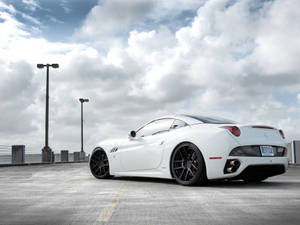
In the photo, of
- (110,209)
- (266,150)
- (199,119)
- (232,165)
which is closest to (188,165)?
(232,165)

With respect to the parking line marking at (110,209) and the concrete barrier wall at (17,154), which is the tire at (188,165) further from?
the concrete barrier wall at (17,154)

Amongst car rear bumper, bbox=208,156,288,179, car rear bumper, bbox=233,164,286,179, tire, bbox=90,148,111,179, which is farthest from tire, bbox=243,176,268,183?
tire, bbox=90,148,111,179

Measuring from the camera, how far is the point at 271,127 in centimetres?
781

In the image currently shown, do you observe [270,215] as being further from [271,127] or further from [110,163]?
[110,163]

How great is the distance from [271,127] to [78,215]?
179 inches

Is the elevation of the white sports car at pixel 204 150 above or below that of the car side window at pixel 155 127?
below

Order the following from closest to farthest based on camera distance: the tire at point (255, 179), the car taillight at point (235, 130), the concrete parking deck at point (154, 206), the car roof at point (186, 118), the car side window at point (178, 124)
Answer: the concrete parking deck at point (154, 206) → the car taillight at point (235, 130) → the car roof at point (186, 118) → the car side window at point (178, 124) → the tire at point (255, 179)

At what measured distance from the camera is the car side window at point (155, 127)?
8.56 meters

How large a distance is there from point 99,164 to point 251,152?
421cm

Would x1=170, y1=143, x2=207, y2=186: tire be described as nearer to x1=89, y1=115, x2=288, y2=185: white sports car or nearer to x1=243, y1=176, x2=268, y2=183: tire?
x1=89, y1=115, x2=288, y2=185: white sports car

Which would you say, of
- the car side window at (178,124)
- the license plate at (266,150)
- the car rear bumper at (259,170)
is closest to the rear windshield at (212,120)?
the car side window at (178,124)

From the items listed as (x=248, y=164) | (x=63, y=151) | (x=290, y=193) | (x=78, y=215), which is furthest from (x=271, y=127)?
(x=63, y=151)

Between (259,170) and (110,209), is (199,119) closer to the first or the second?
(259,170)

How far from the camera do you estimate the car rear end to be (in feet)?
23.4
